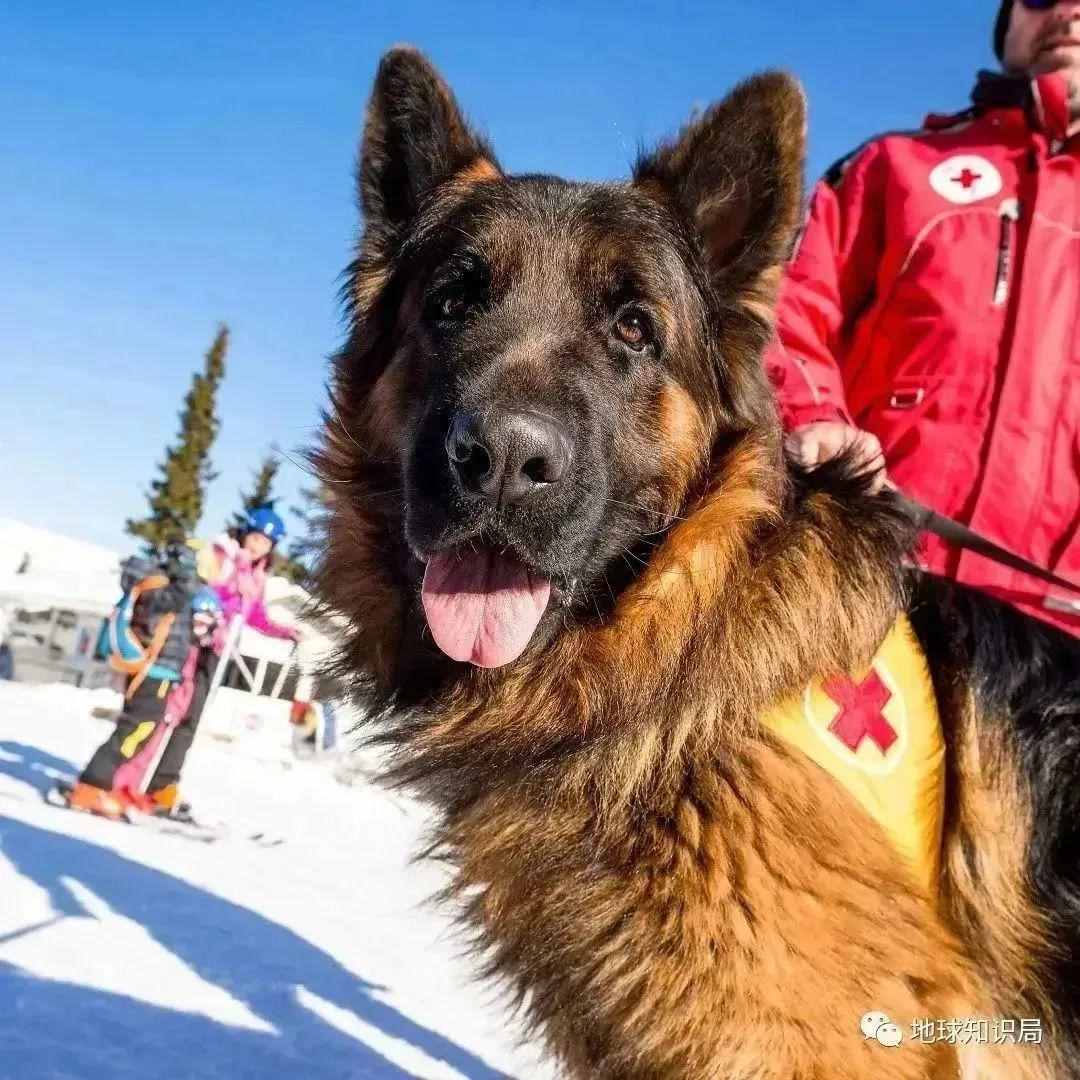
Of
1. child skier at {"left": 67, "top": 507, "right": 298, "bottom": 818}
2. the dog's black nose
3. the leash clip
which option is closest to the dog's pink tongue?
the dog's black nose

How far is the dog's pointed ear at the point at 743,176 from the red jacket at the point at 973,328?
21 cm

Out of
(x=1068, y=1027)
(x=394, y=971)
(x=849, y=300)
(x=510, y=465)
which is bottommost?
(x=394, y=971)

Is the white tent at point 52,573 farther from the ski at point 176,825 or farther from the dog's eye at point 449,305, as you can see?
the dog's eye at point 449,305

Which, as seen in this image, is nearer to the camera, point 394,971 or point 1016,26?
point 1016,26

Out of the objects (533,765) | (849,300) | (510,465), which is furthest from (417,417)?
(849,300)

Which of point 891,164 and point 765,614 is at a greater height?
point 891,164

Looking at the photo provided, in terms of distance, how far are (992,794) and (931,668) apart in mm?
369

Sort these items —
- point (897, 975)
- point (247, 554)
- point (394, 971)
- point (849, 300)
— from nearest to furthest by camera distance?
point (897, 975) → point (849, 300) → point (394, 971) → point (247, 554)

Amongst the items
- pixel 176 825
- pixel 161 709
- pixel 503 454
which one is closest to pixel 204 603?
pixel 161 709

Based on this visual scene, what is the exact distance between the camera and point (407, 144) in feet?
11.6

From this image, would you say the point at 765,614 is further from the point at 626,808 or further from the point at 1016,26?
the point at 1016,26

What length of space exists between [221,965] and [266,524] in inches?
249

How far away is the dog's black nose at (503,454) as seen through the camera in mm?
2473

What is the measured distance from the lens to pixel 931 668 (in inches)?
106
